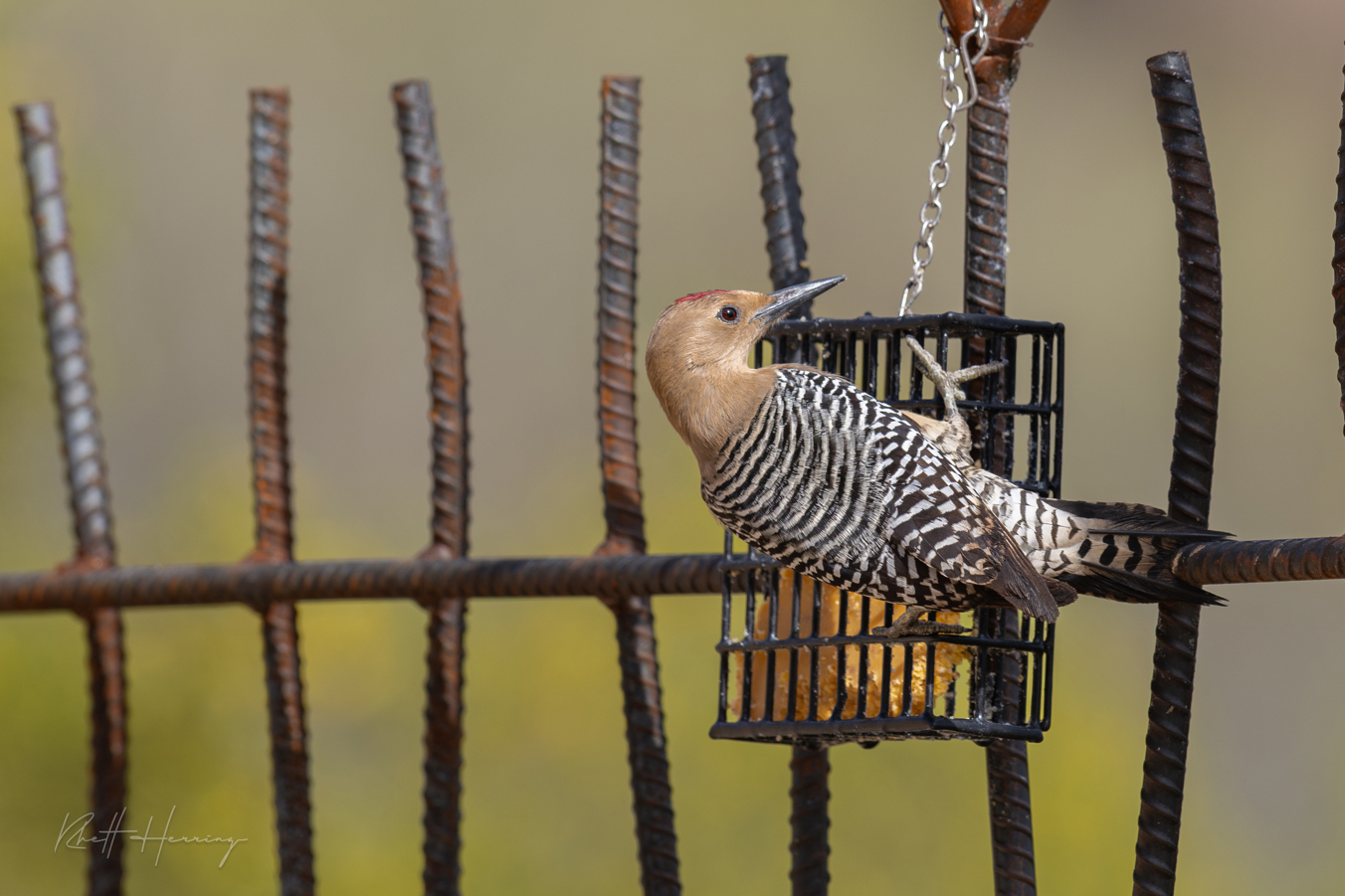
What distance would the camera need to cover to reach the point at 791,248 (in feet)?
9.45

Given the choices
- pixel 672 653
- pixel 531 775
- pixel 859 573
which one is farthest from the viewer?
pixel 531 775

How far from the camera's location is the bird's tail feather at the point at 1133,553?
2.31m

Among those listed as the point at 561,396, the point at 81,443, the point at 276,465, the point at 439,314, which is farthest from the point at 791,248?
the point at 561,396

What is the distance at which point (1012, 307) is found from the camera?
11.2 meters

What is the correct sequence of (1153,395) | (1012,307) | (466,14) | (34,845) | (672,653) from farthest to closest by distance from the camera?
(466,14), (1153,395), (1012,307), (672,653), (34,845)

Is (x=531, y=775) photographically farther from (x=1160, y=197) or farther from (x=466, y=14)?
(x=466, y=14)

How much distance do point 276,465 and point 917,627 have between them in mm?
1409

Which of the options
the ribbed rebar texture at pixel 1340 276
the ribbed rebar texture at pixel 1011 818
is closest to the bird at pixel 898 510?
the ribbed rebar texture at pixel 1011 818

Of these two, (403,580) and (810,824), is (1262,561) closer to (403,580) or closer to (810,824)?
(810,824)

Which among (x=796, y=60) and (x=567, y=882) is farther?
(x=796, y=60)

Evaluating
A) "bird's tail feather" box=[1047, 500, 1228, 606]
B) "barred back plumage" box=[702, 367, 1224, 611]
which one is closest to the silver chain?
"barred back plumage" box=[702, 367, 1224, 611]

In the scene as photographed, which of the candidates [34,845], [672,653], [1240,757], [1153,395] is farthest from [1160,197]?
[34,845]

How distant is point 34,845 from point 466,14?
38.7ft

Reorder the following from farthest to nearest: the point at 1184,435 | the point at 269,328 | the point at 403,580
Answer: the point at 269,328
the point at 403,580
the point at 1184,435
